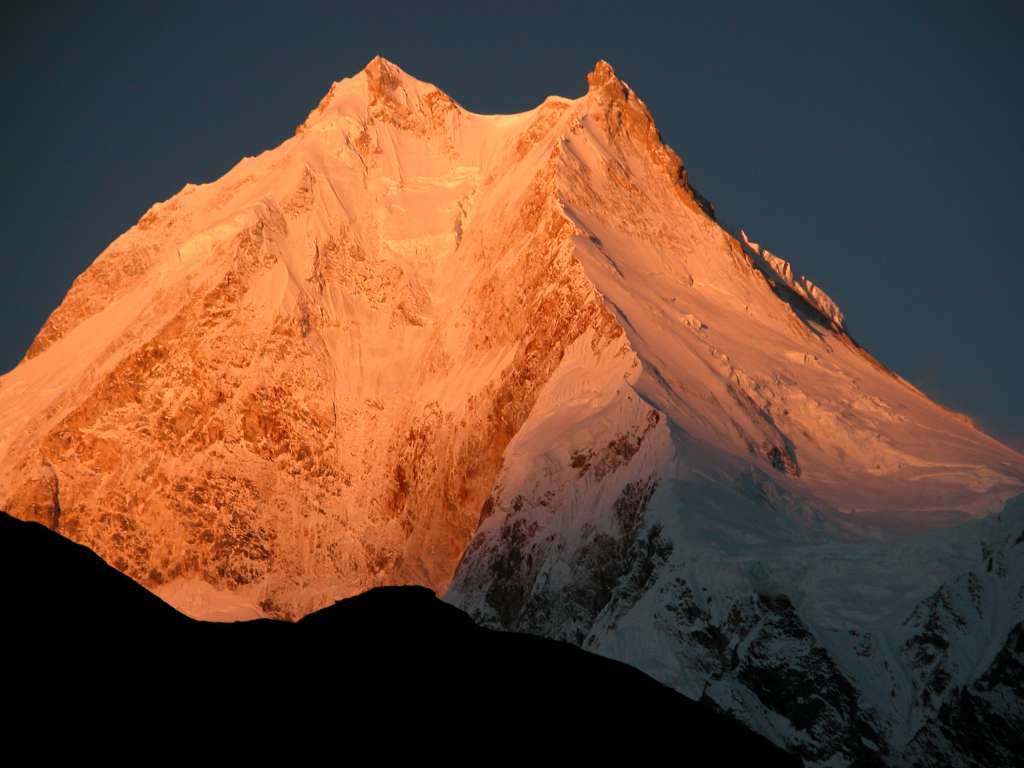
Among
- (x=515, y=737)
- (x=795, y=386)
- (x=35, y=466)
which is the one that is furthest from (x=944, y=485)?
(x=515, y=737)

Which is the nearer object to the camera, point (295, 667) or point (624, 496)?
point (295, 667)

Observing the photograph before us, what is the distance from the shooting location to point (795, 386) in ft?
581

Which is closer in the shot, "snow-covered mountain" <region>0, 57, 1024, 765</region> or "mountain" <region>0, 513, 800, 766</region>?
"mountain" <region>0, 513, 800, 766</region>

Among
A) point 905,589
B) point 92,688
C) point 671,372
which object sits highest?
point 671,372

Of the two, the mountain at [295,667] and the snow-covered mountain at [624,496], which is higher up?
the snow-covered mountain at [624,496]

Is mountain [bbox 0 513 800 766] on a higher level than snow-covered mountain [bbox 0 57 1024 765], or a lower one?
lower

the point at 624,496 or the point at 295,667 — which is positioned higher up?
the point at 624,496

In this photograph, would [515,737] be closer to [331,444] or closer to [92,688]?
[92,688]

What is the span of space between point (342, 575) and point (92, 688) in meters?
143

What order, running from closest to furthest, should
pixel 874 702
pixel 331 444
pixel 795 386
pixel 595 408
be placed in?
pixel 874 702
pixel 595 408
pixel 795 386
pixel 331 444

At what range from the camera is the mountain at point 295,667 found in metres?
40.8

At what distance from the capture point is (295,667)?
45.8 metres

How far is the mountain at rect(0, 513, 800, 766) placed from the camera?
4084 centimetres

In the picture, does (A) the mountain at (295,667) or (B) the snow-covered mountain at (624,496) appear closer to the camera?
(A) the mountain at (295,667)
